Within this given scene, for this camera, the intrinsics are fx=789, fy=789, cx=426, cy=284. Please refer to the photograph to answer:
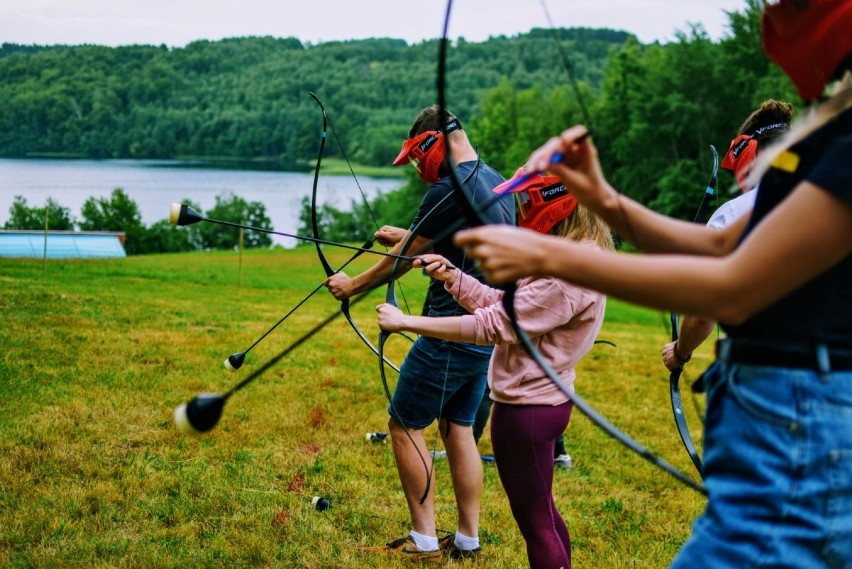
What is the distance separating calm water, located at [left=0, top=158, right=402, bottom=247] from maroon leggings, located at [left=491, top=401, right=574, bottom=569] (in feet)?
164

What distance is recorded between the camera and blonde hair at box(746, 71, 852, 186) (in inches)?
55.8

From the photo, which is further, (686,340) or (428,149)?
(428,149)

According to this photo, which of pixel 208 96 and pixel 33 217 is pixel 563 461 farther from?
pixel 208 96

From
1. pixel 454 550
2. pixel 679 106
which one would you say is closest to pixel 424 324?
pixel 454 550

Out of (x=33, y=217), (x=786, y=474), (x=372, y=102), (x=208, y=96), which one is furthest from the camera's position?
(x=208, y=96)

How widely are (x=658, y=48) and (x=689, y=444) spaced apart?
48.3 m

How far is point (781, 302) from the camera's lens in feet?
4.74

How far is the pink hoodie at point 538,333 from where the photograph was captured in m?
2.79

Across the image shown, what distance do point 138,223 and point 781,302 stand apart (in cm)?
5304

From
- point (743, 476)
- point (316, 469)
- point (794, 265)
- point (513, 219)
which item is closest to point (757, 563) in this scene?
point (743, 476)

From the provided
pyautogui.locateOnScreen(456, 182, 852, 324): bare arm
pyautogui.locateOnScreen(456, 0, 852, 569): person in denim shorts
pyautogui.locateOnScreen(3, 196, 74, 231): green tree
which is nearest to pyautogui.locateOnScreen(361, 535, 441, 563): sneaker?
pyautogui.locateOnScreen(456, 0, 852, 569): person in denim shorts

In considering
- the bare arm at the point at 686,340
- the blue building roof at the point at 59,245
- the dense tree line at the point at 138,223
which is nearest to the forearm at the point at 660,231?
the bare arm at the point at 686,340

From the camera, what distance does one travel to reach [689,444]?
9.75 ft

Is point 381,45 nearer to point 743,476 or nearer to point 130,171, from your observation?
point 130,171
